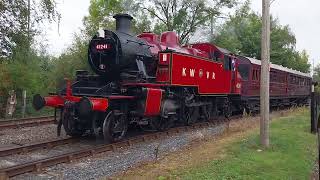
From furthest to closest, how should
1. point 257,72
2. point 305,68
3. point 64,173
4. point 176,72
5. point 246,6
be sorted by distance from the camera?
point 305,68 < point 246,6 < point 257,72 < point 176,72 < point 64,173

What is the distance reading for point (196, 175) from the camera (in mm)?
8211

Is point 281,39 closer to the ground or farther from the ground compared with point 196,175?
farther from the ground

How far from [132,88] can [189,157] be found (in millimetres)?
3117

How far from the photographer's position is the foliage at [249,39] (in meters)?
37.9

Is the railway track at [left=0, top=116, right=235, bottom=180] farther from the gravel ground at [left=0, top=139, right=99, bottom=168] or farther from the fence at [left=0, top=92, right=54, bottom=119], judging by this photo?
the fence at [left=0, top=92, right=54, bottom=119]

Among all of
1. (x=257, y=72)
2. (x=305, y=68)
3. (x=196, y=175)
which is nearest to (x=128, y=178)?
(x=196, y=175)

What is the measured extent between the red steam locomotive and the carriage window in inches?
162

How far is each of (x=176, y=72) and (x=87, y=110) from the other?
3904 millimetres

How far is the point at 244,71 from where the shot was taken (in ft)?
71.5

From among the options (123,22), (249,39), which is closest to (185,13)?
(249,39)

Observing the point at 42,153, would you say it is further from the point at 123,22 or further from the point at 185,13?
the point at 185,13

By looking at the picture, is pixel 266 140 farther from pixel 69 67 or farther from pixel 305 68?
pixel 305 68

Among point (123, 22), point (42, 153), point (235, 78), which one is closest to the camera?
point (42, 153)

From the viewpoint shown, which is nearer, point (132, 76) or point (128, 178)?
point (128, 178)
